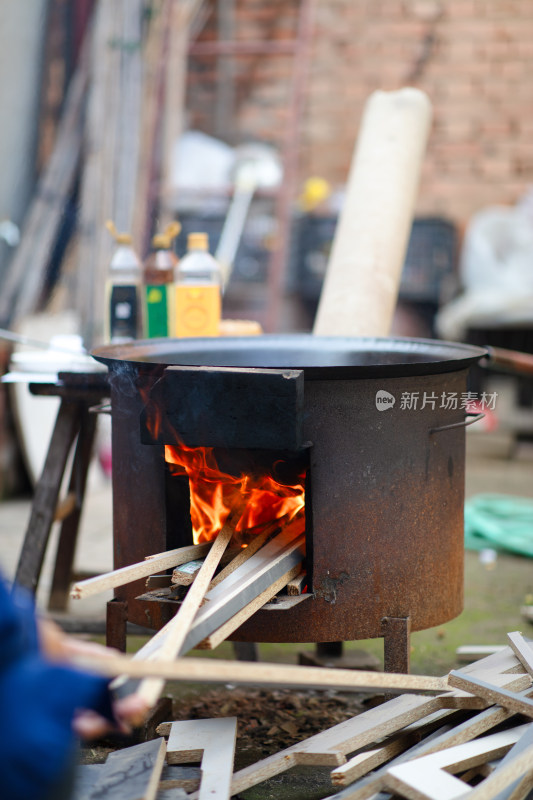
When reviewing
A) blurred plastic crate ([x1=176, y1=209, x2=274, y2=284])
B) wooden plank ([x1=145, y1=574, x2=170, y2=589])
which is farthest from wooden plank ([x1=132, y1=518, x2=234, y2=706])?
blurred plastic crate ([x1=176, y1=209, x2=274, y2=284])

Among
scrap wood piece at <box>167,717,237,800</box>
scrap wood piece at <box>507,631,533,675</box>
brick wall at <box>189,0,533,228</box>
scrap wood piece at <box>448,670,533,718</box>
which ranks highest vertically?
brick wall at <box>189,0,533,228</box>

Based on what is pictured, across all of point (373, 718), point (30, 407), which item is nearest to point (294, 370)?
point (373, 718)

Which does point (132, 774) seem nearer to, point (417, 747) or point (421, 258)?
point (417, 747)

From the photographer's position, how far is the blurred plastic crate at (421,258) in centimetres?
759

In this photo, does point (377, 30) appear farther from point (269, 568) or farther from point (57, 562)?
point (269, 568)

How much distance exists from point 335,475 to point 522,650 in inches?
27.5

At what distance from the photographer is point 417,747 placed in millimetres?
2127

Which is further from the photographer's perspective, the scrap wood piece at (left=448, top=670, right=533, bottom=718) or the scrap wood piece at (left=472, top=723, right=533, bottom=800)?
the scrap wood piece at (left=448, top=670, right=533, bottom=718)

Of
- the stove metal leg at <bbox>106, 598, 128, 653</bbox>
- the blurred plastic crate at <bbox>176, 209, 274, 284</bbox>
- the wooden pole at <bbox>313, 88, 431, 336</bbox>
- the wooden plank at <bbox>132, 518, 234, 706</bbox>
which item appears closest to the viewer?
the wooden plank at <bbox>132, 518, 234, 706</bbox>

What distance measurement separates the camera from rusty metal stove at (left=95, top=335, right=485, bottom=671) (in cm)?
211

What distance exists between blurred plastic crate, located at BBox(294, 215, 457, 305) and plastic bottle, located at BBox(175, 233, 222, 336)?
4.37 metres

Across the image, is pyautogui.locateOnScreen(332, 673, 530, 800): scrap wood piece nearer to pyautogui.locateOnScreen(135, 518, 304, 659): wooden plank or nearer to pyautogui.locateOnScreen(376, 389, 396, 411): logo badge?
pyautogui.locateOnScreen(135, 518, 304, 659): wooden plank

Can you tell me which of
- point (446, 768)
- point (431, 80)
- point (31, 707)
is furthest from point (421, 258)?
point (31, 707)

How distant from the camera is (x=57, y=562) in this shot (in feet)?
11.6
